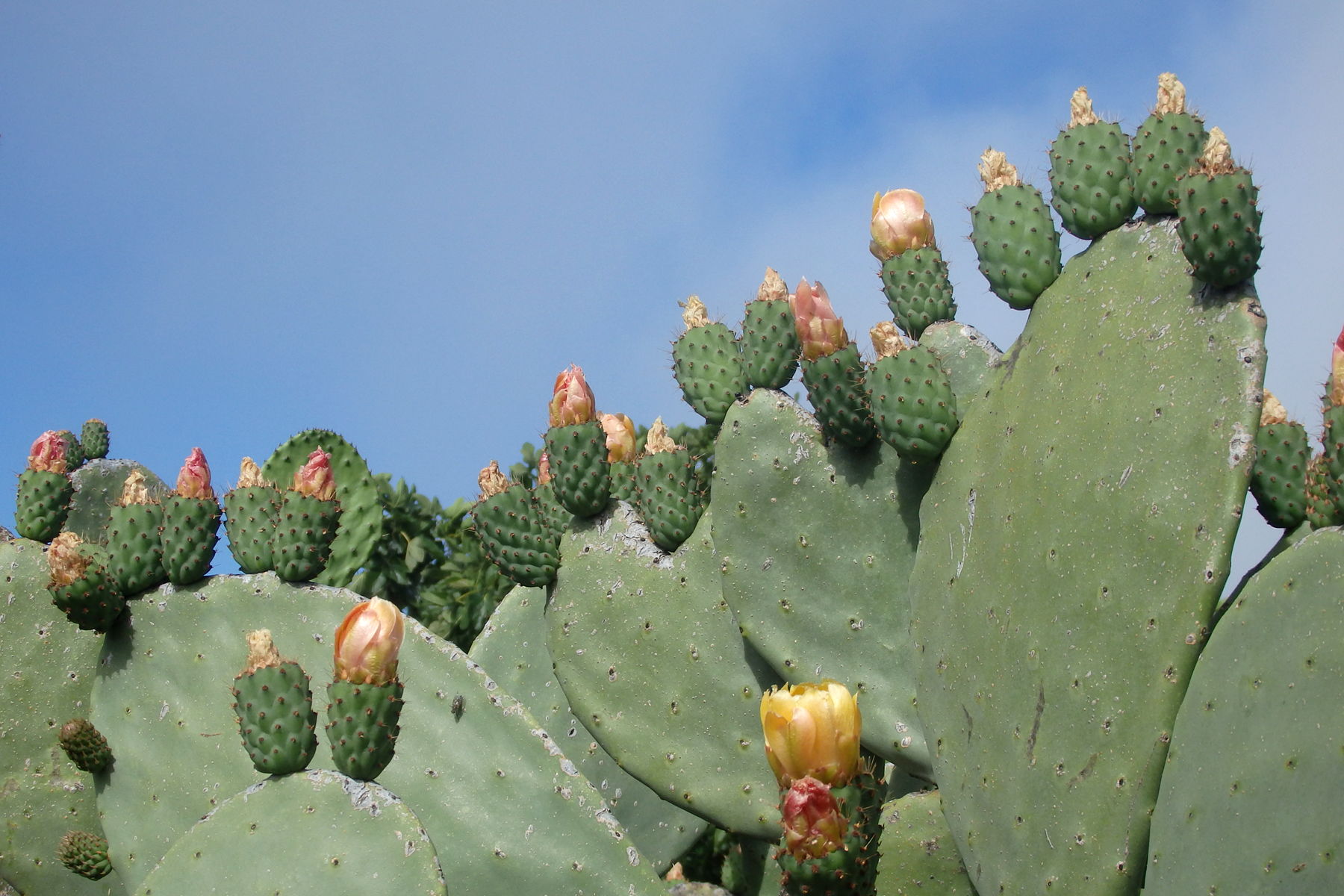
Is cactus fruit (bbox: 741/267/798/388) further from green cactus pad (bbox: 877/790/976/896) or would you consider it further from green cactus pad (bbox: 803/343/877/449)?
green cactus pad (bbox: 877/790/976/896)

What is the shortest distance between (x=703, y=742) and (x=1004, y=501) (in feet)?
3.54

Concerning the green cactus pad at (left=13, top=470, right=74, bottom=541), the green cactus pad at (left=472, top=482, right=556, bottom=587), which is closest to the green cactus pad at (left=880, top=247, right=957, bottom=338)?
the green cactus pad at (left=472, top=482, right=556, bottom=587)

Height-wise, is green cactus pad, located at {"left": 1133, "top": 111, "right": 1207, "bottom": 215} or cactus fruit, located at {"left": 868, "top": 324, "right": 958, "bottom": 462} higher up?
green cactus pad, located at {"left": 1133, "top": 111, "right": 1207, "bottom": 215}

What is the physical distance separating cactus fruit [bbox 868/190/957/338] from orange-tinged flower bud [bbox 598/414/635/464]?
0.99 m

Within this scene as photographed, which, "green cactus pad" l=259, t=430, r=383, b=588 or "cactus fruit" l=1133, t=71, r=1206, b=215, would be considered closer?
"cactus fruit" l=1133, t=71, r=1206, b=215

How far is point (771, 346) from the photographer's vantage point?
3070 millimetres

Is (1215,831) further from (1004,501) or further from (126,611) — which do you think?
(126,611)

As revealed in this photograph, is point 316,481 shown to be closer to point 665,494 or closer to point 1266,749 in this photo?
point 665,494

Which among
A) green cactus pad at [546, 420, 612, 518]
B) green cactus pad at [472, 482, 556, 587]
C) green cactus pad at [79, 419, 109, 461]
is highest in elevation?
green cactus pad at [79, 419, 109, 461]

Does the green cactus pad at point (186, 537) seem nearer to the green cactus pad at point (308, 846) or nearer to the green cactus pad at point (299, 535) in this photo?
the green cactus pad at point (299, 535)

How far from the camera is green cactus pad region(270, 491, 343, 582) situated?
3.12m

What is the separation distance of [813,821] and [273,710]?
1.00 metres

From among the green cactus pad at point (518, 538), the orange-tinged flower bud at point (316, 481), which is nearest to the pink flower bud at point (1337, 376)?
the green cactus pad at point (518, 538)

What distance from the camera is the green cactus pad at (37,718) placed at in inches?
146
